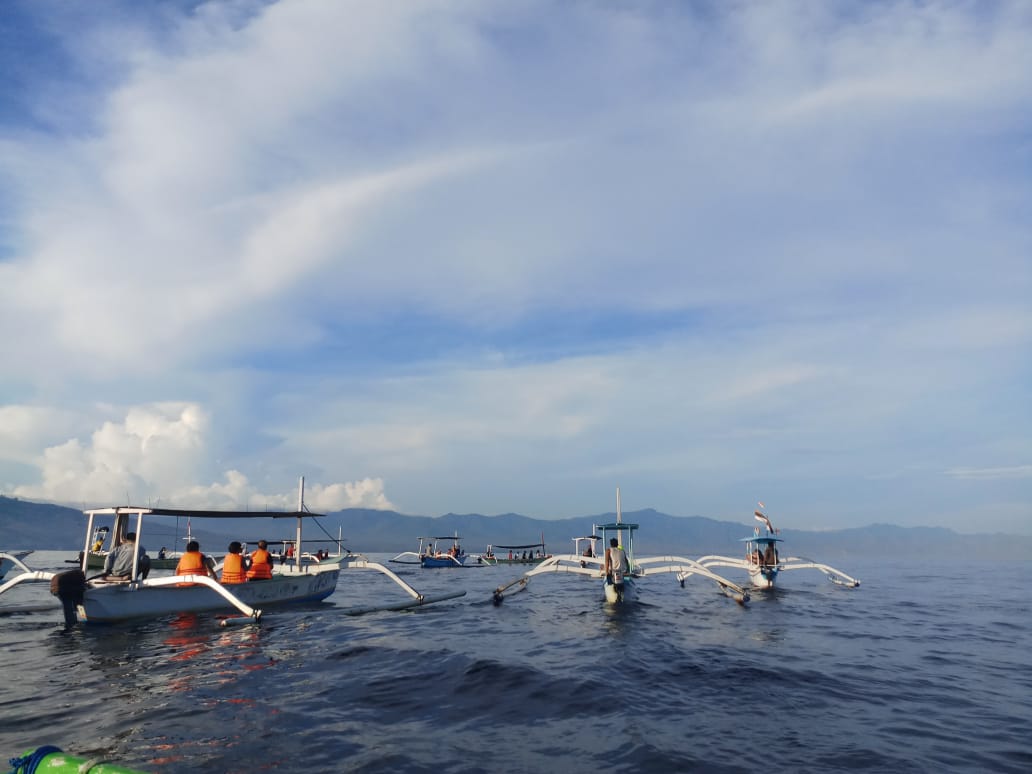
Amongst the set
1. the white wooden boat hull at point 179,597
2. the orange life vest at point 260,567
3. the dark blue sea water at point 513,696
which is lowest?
the dark blue sea water at point 513,696

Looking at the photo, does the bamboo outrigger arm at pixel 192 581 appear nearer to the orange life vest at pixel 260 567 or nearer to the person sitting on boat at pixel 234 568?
the person sitting on boat at pixel 234 568

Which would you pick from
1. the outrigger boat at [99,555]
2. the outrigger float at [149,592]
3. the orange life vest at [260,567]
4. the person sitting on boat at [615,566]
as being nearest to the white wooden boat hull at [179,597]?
the outrigger float at [149,592]

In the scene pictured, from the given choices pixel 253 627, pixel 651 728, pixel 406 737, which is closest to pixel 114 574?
pixel 253 627

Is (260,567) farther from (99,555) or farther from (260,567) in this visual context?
(99,555)

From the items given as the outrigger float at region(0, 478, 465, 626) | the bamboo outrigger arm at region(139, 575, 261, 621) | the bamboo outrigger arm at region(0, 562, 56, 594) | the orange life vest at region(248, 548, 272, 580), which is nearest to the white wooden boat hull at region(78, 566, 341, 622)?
the outrigger float at region(0, 478, 465, 626)

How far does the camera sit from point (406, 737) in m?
10.0

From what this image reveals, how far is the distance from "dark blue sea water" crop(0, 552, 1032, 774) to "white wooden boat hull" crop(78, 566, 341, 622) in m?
0.57

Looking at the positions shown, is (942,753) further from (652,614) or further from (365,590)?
(365,590)

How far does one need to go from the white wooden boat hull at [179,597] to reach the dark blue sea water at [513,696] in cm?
57

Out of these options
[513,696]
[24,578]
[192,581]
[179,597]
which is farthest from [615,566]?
[24,578]

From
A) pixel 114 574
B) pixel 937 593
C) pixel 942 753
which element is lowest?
pixel 937 593

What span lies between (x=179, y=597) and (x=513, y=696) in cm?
1546

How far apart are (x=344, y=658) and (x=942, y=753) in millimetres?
13431

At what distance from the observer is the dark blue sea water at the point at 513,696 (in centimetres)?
941
